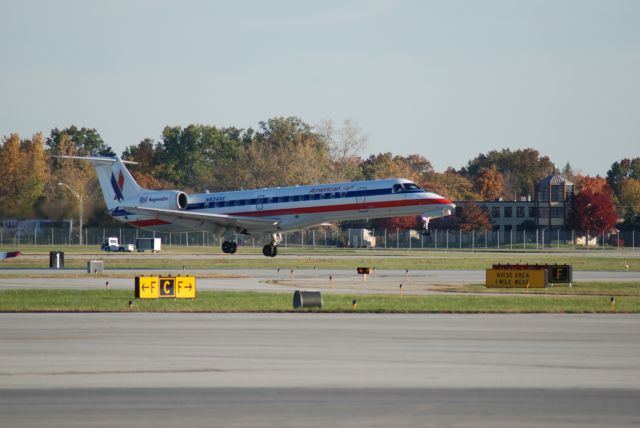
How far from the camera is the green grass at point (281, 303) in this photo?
3039 cm

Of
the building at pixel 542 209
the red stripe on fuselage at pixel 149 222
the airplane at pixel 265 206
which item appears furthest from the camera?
the building at pixel 542 209

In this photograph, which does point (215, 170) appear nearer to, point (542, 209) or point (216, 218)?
point (542, 209)

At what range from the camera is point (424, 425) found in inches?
523

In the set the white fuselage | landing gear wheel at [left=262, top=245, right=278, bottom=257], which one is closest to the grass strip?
landing gear wheel at [left=262, top=245, right=278, bottom=257]

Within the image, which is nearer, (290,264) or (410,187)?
(290,264)

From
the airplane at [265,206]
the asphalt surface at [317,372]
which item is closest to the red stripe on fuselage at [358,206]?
the airplane at [265,206]

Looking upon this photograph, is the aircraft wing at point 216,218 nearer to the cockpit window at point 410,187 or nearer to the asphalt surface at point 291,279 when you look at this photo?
the cockpit window at point 410,187

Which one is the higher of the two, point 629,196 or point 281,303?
point 629,196

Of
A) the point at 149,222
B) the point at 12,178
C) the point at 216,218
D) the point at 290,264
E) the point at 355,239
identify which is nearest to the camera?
the point at 290,264

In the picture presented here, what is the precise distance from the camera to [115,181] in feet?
239

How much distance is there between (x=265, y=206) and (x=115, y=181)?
45.0 ft

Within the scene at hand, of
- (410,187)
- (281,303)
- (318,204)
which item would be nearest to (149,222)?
(318,204)

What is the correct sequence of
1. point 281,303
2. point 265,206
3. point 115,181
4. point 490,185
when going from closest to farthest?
1. point 281,303
2. point 265,206
3. point 115,181
4. point 490,185

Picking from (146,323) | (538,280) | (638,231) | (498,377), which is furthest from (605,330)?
(638,231)
